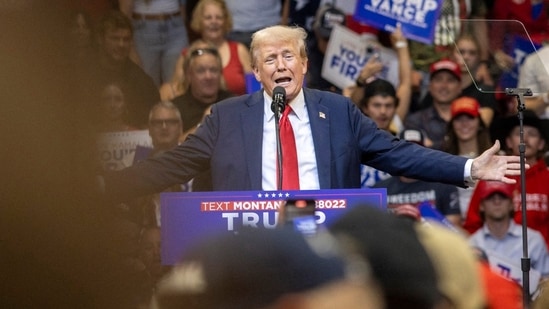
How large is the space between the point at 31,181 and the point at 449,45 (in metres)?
6.55

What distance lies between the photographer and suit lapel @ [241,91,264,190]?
234 inches

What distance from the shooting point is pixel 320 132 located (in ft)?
19.7

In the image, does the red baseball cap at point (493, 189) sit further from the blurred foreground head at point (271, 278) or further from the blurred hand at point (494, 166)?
the blurred foreground head at point (271, 278)

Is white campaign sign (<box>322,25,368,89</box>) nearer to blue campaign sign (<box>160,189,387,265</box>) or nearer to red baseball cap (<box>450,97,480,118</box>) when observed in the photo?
red baseball cap (<box>450,97,480,118</box>)

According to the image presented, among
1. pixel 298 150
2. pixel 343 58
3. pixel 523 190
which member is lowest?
pixel 523 190

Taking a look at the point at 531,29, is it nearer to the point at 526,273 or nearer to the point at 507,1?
the point at 507,1

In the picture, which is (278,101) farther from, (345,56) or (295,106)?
(345,56)

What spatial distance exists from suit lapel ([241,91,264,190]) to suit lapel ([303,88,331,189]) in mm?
236

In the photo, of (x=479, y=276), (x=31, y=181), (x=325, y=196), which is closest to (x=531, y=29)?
(x=325, y=196)

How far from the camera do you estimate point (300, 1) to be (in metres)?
9.80

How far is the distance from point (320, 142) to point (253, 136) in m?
0.31

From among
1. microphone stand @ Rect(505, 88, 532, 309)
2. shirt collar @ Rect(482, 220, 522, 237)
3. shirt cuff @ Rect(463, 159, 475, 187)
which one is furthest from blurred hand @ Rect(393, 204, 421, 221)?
shirt cuff @ Rect(463, 159, 475, 187)

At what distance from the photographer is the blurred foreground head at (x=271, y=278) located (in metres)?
2.15

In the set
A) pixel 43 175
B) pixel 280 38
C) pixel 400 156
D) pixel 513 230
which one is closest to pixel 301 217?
pixel 43 175
